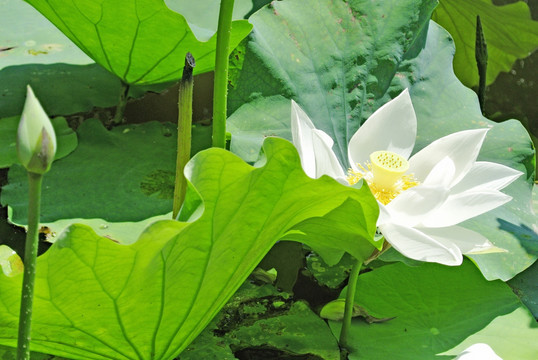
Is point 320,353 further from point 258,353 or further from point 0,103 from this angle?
point 0,103

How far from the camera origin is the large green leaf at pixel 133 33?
1185mm

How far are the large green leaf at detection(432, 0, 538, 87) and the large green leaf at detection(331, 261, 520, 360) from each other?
3.13 ft

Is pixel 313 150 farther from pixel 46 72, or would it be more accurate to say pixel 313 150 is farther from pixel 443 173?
pixel 46 72

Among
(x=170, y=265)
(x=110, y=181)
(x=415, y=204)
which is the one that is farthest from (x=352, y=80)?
(x=170, y=265)

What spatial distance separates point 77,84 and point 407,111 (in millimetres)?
773

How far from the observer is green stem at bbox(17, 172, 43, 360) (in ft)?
1.84

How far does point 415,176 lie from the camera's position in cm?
113

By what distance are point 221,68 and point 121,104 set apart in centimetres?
65

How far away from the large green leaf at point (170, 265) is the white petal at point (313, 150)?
0.39 feet

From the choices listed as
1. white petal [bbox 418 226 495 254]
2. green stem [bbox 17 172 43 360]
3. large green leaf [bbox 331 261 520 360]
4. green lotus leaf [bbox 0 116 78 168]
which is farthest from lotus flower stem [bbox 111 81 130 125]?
green stem [bbox 17 172 43 360]

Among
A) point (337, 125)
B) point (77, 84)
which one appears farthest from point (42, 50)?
point (337, 125)

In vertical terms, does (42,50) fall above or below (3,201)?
above

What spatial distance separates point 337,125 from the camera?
1.22m

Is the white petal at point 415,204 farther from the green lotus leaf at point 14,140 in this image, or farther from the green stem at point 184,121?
the green lotus leaf at point 14,140
